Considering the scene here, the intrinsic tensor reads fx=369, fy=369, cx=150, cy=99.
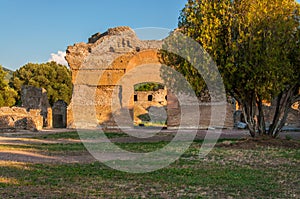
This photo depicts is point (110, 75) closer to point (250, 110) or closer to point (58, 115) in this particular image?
point (58, 115)

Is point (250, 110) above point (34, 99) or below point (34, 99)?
below

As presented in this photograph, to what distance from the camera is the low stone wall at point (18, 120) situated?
22.5 meters

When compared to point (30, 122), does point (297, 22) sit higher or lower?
higher

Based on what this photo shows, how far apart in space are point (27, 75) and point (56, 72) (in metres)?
3.53

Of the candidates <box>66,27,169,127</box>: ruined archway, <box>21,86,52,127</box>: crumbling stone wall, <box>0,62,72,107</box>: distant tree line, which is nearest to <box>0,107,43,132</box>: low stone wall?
<box>66,27,169,127</box>: ruined archway

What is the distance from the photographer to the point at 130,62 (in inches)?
967

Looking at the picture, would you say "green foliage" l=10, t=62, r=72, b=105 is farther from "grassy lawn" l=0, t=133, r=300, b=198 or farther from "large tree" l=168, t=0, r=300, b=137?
"grassy lawn" l=0, t=133, r=300, b=198

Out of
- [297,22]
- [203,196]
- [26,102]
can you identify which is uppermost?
[297,22]

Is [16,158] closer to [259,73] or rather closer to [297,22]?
[259,73]

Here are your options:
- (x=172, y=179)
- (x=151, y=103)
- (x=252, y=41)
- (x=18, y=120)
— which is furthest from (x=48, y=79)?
(x=172, y=179)

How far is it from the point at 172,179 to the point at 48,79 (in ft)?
136

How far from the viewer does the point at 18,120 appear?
22688 millimetres

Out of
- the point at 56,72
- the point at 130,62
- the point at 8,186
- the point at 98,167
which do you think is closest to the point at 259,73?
the point at 98,167

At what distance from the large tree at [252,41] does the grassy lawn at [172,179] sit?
108 inches
